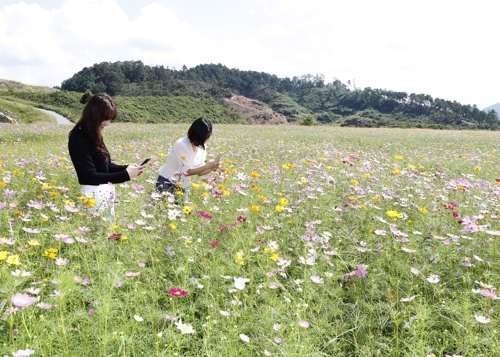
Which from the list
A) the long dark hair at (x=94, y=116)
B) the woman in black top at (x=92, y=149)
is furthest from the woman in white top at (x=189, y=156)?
the long dark hair at (x=94, y=116)

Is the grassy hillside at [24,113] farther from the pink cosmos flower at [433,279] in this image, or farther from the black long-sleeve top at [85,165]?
the pink cosmos flower at [433,279]

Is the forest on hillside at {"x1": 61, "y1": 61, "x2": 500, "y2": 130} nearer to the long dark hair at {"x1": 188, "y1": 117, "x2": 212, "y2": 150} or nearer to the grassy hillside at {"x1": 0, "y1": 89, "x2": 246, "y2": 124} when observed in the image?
the grassy hillside at {"x1": 0, "y1": 89, "x2": 246, "y2": 124}

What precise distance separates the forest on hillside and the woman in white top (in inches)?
1688

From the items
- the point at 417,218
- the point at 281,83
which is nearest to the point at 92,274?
the point at 417,218

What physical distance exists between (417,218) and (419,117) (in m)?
82.1

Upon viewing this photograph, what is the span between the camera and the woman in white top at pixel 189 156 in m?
4.23

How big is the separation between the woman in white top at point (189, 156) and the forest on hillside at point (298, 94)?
141 feet

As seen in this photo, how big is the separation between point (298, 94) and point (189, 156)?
122m

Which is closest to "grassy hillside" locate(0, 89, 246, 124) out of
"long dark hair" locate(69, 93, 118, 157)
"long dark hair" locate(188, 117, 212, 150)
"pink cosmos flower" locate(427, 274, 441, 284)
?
"long dark hair" locate(188, 117, 212, 150)

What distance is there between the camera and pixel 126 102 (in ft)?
144

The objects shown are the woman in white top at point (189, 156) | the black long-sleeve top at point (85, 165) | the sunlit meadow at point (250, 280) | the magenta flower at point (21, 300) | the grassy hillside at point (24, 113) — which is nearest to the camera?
the magenta flower at point (21, 300)

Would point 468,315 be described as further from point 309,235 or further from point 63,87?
point 63,87

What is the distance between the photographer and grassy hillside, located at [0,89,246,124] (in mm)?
36281

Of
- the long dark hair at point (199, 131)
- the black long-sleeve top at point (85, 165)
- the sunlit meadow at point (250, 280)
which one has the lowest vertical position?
the sunlit meadow at point (250, 280)
